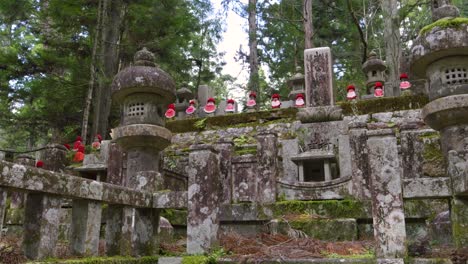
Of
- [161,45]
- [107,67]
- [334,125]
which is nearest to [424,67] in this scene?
[334,125]

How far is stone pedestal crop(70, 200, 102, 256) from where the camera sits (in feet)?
11.7

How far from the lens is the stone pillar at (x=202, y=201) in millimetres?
4332

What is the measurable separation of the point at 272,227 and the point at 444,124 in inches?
106

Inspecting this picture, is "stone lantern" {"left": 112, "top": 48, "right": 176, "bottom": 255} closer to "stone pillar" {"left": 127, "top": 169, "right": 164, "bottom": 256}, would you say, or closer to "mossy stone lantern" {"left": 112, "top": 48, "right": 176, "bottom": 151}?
"mossy stone lantern" {"left": 112, "top": 48, "right": 176, "bottom": 151}

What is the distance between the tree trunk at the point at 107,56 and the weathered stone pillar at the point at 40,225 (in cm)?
1076

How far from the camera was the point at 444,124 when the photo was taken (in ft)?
16.3

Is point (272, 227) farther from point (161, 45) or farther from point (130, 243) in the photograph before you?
point (161, 45)

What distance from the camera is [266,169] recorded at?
7051 mm

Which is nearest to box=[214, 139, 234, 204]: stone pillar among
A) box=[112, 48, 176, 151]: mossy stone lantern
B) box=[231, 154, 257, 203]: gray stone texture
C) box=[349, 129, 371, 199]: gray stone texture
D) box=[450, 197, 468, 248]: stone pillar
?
box=[231, 154, 257, 203]: gray stone texture

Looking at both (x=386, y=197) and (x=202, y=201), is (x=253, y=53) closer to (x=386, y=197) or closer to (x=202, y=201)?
(x=202, y=201)

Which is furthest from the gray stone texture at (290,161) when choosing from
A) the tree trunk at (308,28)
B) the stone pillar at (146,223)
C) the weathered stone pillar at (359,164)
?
the tree trunk at (308,28)

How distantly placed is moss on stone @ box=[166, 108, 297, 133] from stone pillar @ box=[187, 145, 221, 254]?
839 centimetres

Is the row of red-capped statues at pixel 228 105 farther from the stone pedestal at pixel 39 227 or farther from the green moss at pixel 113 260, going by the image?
the stone pedestal at pixel 39 227

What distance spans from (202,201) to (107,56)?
1168 centimetres
